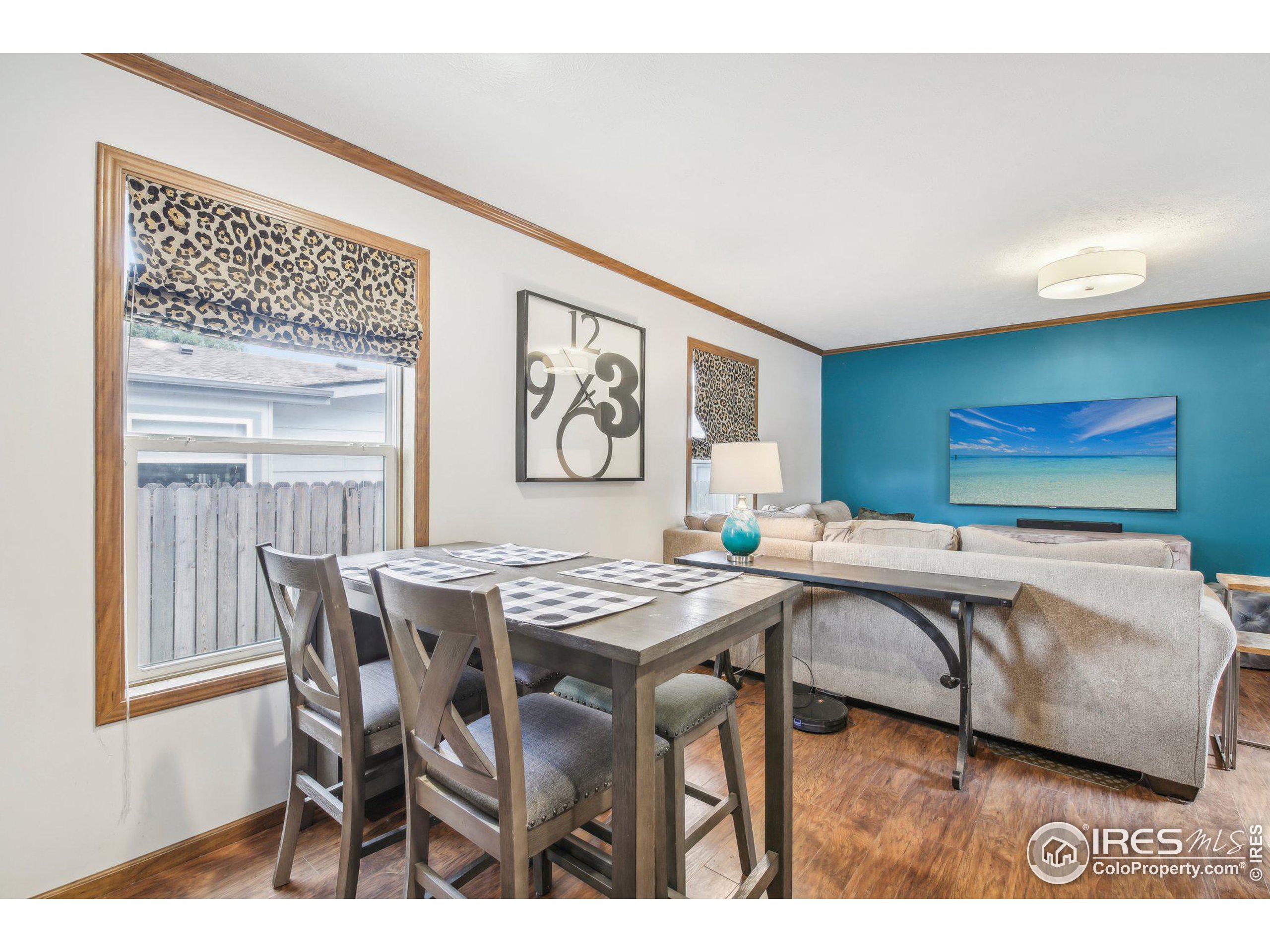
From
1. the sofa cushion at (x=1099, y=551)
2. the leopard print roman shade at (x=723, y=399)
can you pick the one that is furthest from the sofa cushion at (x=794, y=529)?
the leopard print roman shade at (x=723, y=399)

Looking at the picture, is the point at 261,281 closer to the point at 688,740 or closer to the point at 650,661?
the point at 650,661

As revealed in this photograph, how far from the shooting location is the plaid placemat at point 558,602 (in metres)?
1.23

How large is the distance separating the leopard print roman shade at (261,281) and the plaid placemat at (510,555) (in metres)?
0.80

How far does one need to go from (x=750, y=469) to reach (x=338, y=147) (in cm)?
231

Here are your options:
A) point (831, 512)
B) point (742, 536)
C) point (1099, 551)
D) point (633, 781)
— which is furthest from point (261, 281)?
point (831, 512)

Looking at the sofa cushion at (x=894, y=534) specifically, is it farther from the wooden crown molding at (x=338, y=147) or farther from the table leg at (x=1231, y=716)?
the wooden crown molding at (x=338, y=147)

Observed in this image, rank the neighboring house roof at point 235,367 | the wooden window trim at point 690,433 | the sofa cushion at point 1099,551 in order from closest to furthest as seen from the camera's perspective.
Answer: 1. the neighboring house roof at point 235,367
2. the sofa cushion at point 1099,551
3. the wooden window trim at point 690,433

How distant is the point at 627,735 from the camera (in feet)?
3.46

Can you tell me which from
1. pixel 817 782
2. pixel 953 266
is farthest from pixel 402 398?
pixel 953 266

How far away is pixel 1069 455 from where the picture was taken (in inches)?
→ 187

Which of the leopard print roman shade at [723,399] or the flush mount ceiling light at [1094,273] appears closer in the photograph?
the flush mount ceiling light at [1094,273]

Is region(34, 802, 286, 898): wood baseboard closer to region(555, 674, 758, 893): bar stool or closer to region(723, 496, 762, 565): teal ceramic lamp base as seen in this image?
region(555, 674, 758, 893): bar stool

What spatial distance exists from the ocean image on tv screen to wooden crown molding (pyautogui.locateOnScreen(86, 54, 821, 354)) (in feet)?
11.4
